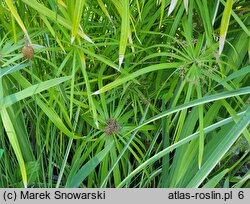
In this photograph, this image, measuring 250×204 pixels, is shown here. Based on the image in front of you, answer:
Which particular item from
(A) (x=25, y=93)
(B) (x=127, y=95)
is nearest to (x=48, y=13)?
(A) (x=25, y=93)

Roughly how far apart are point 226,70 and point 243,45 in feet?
0.23

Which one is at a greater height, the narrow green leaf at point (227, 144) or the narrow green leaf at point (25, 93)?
the narrow green leaf at point (25, 93)

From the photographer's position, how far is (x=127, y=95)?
3.11 feet

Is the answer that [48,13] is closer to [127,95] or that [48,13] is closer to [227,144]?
[127,95]

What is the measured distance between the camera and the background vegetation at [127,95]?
2.72ft

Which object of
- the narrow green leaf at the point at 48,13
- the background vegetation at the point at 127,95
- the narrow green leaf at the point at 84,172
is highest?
the narrow green leaf at the point at 48,13

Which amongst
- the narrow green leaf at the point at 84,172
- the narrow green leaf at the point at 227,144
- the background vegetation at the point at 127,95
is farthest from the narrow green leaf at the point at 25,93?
the narrow green leaf at the point at 227,144

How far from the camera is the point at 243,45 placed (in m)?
0.97

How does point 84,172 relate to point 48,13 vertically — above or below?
below

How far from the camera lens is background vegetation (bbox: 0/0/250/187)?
32.6 inches

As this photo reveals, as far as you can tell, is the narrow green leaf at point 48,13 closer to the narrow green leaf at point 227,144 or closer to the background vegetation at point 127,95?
the background vegetation at point 127,95

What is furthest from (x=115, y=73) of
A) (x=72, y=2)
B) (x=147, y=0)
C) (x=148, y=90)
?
(x=72, y=2)
